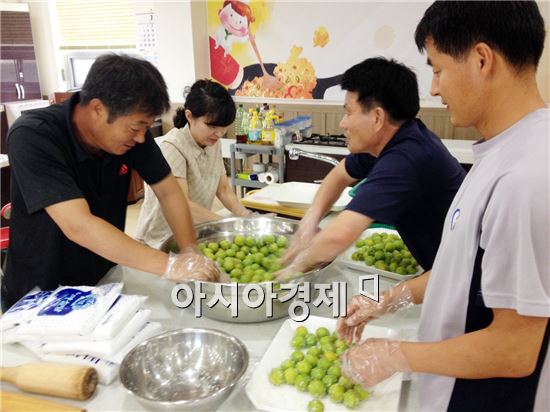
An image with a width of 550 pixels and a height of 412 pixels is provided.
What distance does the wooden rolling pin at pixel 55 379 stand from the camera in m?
1.04

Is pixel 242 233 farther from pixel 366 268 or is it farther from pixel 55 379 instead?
pixel 55 379

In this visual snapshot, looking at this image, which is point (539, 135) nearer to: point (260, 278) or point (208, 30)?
point (260, 278)

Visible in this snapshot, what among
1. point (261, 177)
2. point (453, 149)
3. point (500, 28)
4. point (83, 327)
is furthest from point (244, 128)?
point (500, 28)

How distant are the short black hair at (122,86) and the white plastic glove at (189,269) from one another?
20.3 inches

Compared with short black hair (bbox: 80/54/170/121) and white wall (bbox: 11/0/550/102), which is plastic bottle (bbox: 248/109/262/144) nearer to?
white wall (bbox: 11/0/550/102)

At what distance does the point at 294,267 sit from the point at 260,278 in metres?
0.13

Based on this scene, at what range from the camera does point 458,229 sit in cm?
92

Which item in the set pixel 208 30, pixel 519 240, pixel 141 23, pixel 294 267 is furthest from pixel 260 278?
pixel 141 23

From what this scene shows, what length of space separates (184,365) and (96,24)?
627 cm

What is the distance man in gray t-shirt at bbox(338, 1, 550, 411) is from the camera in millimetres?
765

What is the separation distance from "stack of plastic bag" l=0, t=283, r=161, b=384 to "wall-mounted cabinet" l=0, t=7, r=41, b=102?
589cm

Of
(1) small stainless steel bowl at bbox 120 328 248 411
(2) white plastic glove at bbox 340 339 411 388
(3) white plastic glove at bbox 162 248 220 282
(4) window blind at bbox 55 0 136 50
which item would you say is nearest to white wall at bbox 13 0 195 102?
(4) window blind at bbox 55 0 136 50

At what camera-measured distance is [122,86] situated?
143cm

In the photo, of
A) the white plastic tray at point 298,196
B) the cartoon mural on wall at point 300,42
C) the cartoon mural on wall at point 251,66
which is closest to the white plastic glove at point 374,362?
the white plastic tray at point 298,196
